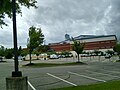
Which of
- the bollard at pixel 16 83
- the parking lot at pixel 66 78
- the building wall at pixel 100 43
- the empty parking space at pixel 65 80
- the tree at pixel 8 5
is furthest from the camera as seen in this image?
the building wall at pixel 100 43

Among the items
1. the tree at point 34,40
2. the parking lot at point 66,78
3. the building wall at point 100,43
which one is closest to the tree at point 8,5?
the parking lot at point 66,78

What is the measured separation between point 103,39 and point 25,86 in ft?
361

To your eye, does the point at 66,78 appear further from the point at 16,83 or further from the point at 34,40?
the point at 34,40

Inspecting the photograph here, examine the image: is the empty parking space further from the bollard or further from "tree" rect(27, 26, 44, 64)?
"tree" rect(27, 26, 44, 64)

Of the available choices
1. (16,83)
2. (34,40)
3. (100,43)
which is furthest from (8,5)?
(100,43)

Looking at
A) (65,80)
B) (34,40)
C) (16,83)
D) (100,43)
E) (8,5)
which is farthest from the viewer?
(100,43)

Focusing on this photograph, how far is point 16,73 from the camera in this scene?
912 centimetres

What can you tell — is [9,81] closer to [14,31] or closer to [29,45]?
[14,31]

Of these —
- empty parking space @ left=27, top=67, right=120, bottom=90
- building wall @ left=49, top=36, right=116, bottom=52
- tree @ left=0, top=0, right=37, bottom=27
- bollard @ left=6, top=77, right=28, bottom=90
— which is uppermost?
building wall @ left=49, top=36, right=116, bottom=52

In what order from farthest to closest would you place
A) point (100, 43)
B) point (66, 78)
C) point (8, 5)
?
point (100, 43) < point (66, 78) < point (8, 5)

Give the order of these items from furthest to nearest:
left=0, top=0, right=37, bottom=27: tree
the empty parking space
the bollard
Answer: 1. the empty parking space
2. left=0, top=0, right=37, bottom=27: tree
3. the bollard

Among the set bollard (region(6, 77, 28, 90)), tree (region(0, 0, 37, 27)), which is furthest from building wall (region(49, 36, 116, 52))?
bollard (region(6, 77, 28, 90))

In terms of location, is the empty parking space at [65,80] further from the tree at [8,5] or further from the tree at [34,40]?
the tree at [34,40]

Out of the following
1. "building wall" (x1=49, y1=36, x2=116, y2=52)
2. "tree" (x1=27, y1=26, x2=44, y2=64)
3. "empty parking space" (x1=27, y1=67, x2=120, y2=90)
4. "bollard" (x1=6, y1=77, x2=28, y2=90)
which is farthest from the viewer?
"building wall" (x1=49, y1=36, x2=116, y2=52)
